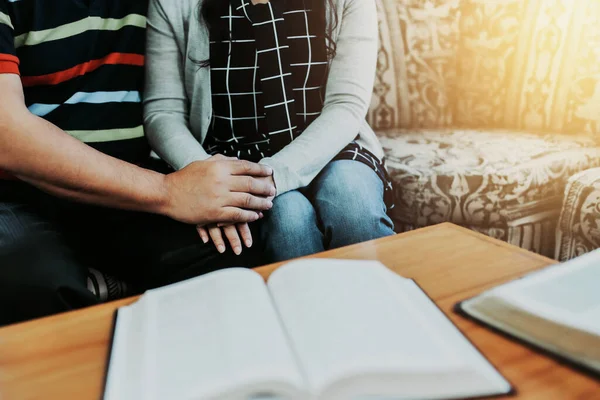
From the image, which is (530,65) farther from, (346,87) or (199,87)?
(199,87)

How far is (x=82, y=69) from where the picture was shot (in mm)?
837

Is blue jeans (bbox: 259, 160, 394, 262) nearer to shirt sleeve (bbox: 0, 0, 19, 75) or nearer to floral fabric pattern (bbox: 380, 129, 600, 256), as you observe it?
floral fabric pattern (bbox: 380, 129, 600, 256)

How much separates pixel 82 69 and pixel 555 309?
808 millimetres

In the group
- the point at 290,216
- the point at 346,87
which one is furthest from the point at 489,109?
the point at 290,216

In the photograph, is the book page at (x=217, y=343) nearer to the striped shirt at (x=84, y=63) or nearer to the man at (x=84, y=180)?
the man at (x=84, y=180)

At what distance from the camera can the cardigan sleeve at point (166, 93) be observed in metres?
0.91

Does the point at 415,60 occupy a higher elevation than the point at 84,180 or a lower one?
higher

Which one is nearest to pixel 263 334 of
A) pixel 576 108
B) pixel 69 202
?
pixel 69 202

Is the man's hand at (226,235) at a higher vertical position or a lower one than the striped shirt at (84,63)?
lower

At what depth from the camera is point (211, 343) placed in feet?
1.29

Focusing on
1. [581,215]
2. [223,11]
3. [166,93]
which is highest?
[223,11]

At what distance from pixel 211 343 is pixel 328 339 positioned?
0.32ft

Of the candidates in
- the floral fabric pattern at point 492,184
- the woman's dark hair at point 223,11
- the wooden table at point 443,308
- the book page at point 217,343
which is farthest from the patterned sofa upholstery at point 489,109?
the book page at point 217,343

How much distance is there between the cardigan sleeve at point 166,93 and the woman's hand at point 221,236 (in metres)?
0.18
